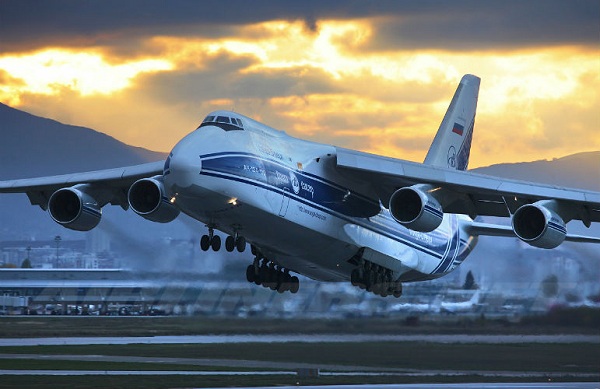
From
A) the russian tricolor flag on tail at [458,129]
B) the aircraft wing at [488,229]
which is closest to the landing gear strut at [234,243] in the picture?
the aircraft wing at [488,229]

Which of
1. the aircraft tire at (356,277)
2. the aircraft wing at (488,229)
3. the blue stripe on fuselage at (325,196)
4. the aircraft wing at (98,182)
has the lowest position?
the aircraft tire at (356,277)

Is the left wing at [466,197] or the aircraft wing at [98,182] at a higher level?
the aircraft wing at [98,182]

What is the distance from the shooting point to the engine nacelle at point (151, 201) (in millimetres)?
24922

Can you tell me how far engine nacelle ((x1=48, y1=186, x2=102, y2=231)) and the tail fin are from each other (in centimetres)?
892

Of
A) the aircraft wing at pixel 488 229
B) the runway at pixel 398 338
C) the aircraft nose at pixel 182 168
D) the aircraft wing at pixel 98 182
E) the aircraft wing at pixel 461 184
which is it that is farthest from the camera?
the aircraft wing at pixel 488 229

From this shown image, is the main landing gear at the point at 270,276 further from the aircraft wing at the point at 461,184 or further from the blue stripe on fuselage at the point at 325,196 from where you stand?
the aircraft wing at the point at 461,184

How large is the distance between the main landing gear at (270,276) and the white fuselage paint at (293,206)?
0.45 meters

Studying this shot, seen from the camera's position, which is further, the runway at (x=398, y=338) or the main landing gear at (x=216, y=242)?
the runway at (x=398, y=338)

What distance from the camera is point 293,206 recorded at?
918 inches

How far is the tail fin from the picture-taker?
30.7 m

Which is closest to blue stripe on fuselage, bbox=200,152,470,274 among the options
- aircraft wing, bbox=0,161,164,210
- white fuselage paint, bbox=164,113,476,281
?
white fuselage paint, bbox=164,113,476,281

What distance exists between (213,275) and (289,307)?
1912 millimetres

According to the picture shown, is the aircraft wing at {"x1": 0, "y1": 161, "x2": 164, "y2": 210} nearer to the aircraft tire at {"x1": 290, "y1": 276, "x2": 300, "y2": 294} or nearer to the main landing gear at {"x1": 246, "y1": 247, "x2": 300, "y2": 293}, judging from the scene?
the main landing gear at {"x1": 246, "y1": 247, "x2": 300, "y2": 293}

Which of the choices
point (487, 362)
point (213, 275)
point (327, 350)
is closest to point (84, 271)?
point (213, 275)
